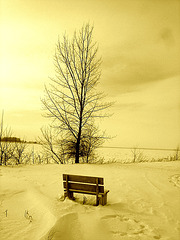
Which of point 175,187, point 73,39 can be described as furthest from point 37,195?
point 73,39

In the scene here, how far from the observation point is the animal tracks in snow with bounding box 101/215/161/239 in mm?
3629

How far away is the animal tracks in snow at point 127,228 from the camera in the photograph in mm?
3629

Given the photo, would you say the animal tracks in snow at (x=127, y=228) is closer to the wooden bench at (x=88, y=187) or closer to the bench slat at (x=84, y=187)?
the wooden bench at (x=88, y=187)

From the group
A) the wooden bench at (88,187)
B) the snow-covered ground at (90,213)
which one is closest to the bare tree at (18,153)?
the snow-covered ground at (90,213)

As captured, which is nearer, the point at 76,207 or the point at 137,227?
the point at 137,227

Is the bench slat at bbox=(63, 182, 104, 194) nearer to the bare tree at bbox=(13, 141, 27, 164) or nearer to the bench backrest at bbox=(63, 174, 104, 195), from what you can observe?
the bench backrest at bbox=(63, 174, 104, 195)

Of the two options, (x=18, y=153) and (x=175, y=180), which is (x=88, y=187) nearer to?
(x=175, y=180)

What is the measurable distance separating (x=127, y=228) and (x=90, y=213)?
1081 millimetres

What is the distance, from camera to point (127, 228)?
3922 millimetres

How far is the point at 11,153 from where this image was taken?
15.6 meters

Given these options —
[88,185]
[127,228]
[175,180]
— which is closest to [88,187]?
[88,185]

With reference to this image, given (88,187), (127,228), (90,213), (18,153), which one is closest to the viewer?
(127,228)

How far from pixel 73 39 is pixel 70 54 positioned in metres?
1.34

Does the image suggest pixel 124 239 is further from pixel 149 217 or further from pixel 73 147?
pixel 73 147
